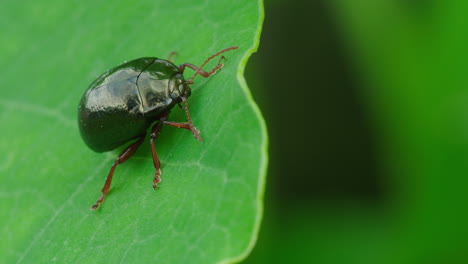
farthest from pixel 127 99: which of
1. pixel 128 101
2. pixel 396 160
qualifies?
pixel 396 160

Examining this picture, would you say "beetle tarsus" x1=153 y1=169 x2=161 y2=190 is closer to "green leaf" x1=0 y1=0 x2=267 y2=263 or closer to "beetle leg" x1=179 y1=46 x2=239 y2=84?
"green leaf" x1=0 y1=0 x2=267 y2=263

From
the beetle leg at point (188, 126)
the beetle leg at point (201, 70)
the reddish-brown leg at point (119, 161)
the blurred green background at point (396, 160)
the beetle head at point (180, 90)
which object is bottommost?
the blurred green background at point (396, 160)

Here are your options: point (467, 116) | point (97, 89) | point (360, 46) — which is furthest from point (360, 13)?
point (97, 89)

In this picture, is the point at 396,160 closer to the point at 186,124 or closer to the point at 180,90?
the point at 180,90

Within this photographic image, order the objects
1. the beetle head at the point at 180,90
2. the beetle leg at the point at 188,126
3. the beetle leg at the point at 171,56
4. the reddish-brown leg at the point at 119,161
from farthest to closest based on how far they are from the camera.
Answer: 1. the beetle leg at the point at 171,56
2. the beetle head at the point at 180,90
3. the reddish-brown leg at the point at 119,161
4. the beetle leg at the point at 188,126

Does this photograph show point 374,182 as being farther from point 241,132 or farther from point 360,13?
point 241,132

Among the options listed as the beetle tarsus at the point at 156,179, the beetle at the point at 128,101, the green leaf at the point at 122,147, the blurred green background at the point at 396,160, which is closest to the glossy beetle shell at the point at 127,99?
Result: the beetle at the point at 128,101

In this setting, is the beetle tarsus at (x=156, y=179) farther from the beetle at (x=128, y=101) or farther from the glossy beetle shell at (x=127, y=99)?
the glossy beetle shell at (x=127, y=99)
